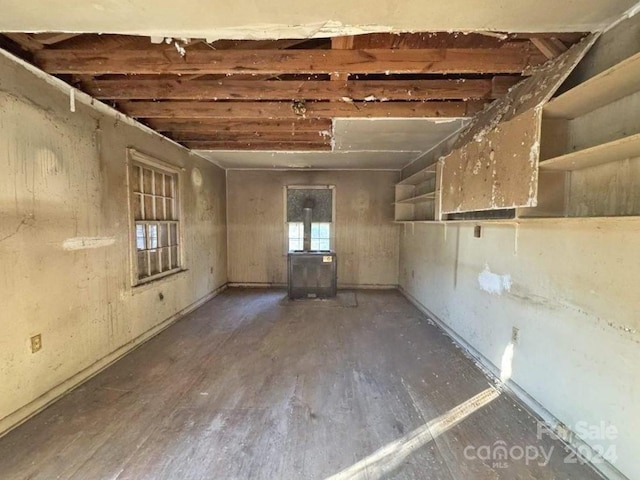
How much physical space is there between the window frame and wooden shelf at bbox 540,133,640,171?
3506 mm

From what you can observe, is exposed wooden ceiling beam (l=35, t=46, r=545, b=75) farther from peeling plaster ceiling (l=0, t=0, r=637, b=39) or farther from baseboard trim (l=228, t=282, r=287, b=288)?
baseboard trim (l=228, t=282, r=287, b=288)

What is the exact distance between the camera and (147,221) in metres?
3.49

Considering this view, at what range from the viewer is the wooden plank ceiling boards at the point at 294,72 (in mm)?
2008

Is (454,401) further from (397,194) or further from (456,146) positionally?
(397,194)

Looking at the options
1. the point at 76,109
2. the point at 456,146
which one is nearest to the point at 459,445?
the point at 456,146

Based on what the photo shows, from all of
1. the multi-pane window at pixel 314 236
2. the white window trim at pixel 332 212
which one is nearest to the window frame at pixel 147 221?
the white window trim at pixel 332 212

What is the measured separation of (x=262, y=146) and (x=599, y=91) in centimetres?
366

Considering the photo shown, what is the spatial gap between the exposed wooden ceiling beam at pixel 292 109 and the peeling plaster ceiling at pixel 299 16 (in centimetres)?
116

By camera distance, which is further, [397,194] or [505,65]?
[397,194]

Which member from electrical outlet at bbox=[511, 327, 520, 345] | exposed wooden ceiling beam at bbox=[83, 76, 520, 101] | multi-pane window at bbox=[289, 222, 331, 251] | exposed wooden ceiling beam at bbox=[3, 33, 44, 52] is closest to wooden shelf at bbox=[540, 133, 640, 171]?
exposed wooden ceiling beam at bbox=[83, 76, 520, 101]

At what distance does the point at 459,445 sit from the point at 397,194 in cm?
413

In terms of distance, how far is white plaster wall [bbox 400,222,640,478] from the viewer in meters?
1.48

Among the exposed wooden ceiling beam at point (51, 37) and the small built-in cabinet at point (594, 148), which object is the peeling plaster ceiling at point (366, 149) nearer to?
the small built-in cabinet at point (594, 148)

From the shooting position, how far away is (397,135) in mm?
3562
